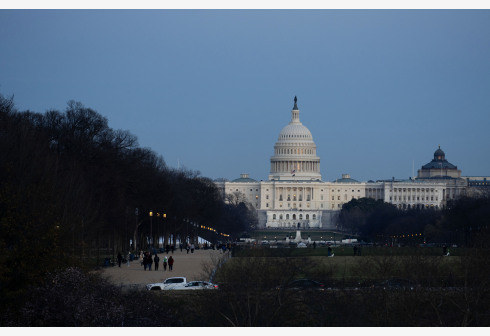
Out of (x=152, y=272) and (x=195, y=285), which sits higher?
(x=152, y=272)

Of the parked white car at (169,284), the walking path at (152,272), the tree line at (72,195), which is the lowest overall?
the parked white car at (169,284)

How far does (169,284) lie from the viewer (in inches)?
1721

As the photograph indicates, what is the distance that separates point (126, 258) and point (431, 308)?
31673 millimetres

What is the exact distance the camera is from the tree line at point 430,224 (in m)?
90.2

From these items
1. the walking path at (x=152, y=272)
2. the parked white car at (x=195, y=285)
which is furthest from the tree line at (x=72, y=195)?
the parked white car at (x=195, y=285)

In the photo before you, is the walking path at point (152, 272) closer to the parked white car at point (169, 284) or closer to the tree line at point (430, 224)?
the parked white car at point (169, 284)

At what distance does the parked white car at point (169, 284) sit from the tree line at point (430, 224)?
23699 millimetres

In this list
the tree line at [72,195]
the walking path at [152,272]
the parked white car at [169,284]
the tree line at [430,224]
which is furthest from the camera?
the tree line at [430,224]

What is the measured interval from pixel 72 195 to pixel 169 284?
9157 millimetres

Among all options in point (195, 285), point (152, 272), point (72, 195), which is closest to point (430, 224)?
point (152, 272)

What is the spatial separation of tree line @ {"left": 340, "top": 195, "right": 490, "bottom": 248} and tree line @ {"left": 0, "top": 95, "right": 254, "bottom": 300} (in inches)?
690

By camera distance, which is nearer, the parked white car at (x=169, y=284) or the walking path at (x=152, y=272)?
the parked white car at (x=169, y=284)

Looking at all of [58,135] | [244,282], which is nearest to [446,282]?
[244,282]

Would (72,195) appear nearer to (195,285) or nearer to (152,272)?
(152,272)
